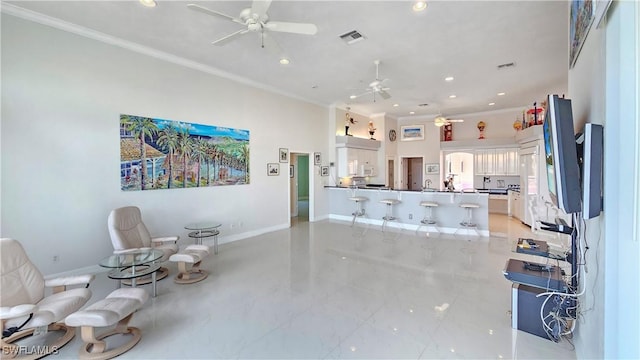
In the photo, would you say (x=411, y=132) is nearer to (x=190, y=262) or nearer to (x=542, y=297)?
(x=542, y=297)

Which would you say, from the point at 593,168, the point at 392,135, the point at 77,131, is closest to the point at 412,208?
the point at 392,135

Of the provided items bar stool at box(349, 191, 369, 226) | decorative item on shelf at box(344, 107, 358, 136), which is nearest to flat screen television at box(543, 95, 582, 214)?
bar stool at box(349, 191, 369, 226)

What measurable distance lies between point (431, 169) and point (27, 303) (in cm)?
1097

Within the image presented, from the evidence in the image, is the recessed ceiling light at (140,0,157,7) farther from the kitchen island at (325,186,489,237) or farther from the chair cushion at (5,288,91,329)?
the kitchen island at (325,186,489,237)

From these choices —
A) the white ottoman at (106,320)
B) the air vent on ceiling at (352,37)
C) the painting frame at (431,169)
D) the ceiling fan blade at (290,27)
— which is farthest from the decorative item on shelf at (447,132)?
the white ottoman at (106,320)

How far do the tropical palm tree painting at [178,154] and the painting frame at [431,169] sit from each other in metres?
7.40

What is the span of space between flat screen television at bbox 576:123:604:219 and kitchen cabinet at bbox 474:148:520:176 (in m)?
9.15

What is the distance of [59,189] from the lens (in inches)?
154

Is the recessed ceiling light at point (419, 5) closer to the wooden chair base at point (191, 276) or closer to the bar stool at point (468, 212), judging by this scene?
the bar stool at point (468, 212)

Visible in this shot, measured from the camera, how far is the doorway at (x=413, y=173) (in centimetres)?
1208

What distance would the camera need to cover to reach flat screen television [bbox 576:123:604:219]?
5.22ft

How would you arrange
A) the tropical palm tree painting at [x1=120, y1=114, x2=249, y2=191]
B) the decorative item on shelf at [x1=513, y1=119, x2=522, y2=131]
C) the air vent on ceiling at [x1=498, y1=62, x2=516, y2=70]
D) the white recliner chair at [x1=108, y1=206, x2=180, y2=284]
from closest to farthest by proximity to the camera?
the white recliner chair at [x1=108, y1=206, x2=180, y2=284], the tropical palm tree painting at [x1=120, y1=114, x2=249, y2=191], the air vent on ceiling at [x1=498, y1=62, x2=516, y2=70], the decorative item on shelf at [x1=513, y1=119, x2=522, y2=131]

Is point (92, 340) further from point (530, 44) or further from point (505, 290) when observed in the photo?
point (530, 44)

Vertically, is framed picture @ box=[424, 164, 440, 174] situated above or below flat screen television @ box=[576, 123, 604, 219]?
above
